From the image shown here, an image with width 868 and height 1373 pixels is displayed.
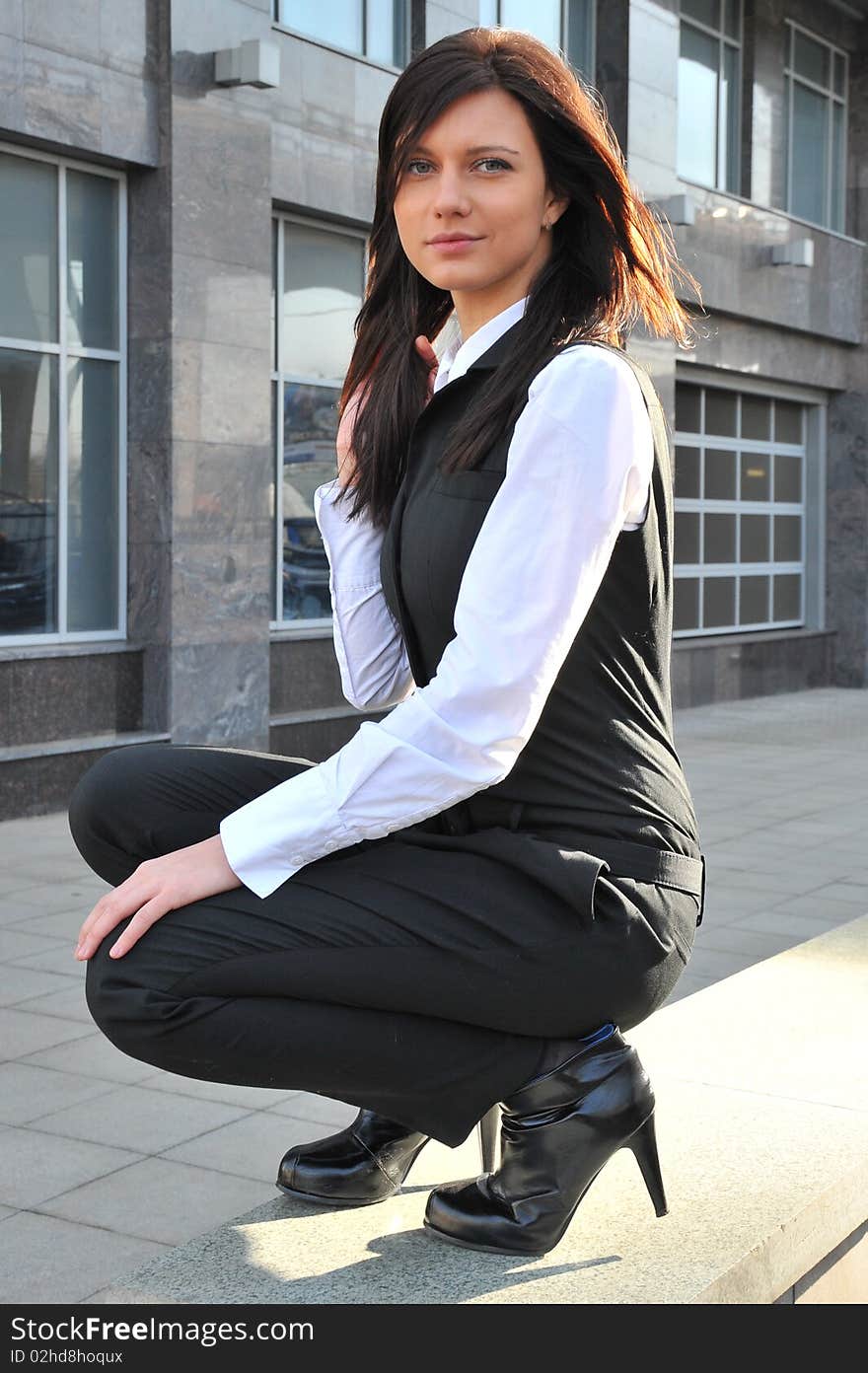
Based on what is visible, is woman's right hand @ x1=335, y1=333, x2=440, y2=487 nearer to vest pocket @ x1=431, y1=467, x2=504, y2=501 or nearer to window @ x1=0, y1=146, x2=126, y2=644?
vest pocket @ x1=431, y1=467, x2=504, y2=501

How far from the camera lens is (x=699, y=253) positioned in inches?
587

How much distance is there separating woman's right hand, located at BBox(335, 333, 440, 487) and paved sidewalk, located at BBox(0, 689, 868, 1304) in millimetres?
1474

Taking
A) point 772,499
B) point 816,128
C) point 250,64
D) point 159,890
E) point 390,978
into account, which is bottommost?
point 390,978

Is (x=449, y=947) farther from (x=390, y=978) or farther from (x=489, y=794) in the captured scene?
(x=489, y=794)

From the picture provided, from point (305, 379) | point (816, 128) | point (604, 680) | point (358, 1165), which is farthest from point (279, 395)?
Result: point (816, 128)

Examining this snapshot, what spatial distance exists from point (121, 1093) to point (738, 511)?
13348 millimetres

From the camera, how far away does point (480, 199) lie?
7.73 feet

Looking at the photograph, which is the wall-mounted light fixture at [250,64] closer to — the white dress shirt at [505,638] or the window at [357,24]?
the window at [357,24]

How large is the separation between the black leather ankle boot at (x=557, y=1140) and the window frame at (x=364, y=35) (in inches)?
359

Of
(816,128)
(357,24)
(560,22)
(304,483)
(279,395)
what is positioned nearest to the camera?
(279,395)

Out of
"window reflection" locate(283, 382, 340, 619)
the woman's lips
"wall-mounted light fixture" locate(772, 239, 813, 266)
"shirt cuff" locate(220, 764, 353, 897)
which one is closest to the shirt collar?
the woman's lips

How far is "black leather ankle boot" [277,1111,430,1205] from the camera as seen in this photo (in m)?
2.55

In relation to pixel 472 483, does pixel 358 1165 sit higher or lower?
lower

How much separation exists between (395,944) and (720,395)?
14.7 metres
